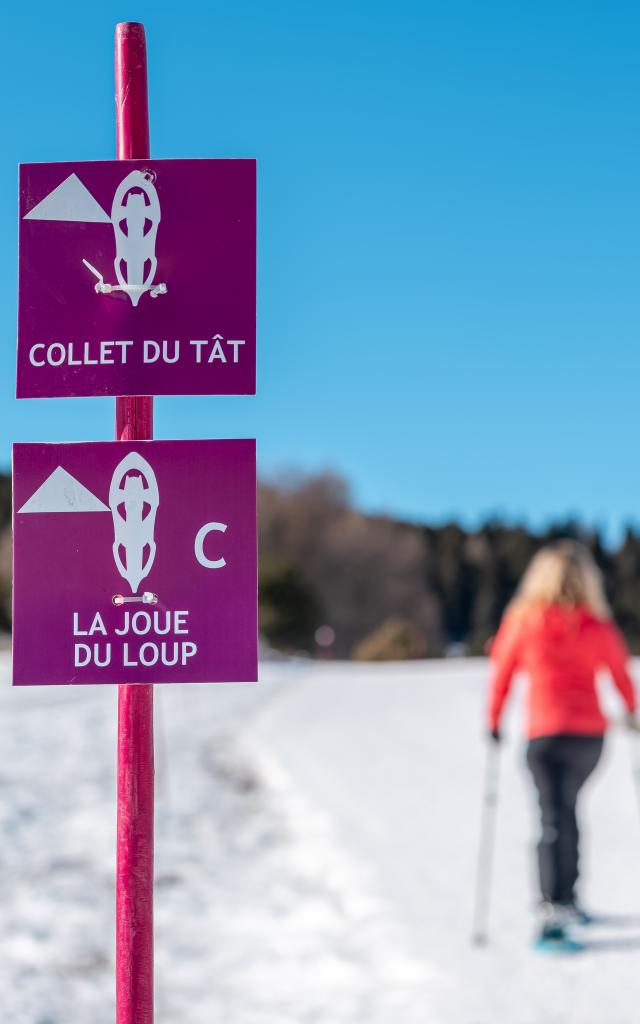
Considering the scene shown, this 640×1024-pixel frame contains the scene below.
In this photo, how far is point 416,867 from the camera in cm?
639

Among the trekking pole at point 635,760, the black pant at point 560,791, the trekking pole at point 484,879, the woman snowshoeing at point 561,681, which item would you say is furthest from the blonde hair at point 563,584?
the trekking pole at point 635,760

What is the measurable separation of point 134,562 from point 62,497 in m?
0.22

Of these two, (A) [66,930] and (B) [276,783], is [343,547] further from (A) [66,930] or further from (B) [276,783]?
(A) [66,930]

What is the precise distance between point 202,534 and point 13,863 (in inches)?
172

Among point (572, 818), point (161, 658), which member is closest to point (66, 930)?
point (572, 818)

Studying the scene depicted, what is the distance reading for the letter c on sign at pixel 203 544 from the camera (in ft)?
8.83

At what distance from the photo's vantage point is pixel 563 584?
552 centimetres

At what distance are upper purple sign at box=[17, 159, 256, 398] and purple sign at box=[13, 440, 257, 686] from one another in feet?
0.60

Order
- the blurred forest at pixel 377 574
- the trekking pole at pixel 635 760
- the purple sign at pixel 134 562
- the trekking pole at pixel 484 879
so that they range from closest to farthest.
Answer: the purple sign at pixel 134 562 < the trekking pole at pixel 484 879 < the trekking pole at pixel 635 760 < the blurred forest at pixel 377 574

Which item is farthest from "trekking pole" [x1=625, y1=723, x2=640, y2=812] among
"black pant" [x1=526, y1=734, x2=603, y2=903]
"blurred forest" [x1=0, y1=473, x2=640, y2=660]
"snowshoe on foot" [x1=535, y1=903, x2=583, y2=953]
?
"blurred forest" [x1=0, y1=473, x2=640, y2=660]

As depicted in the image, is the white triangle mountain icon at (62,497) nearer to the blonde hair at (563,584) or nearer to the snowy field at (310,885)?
the snowy field at (310,885)

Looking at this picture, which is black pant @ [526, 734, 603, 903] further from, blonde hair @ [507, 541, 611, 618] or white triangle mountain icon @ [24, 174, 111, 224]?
white triangle mountain icon @ [24, 174, 111, 224]

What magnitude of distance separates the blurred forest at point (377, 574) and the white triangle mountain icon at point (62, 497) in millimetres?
24562

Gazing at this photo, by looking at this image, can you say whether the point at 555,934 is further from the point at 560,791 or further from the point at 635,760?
the point at 635,760
